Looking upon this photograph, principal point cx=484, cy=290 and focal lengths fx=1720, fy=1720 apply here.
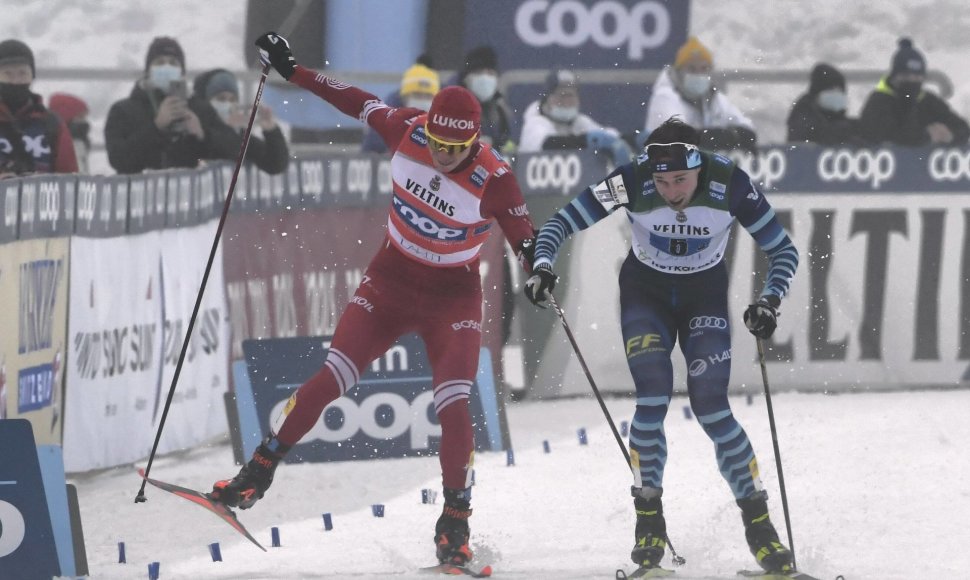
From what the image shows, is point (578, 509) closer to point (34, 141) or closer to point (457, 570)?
point (457, 570)

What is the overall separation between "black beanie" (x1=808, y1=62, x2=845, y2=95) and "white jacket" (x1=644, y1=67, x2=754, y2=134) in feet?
3.59

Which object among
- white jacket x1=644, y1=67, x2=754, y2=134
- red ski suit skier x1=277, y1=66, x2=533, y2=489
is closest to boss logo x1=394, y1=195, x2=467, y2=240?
red ski suit skier x1=277, y1=66, x2=533, y2=489

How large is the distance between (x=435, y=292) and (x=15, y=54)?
4112 mm

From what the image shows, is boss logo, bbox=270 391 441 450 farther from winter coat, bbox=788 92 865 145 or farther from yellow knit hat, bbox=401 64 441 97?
winter coat, bbox=788 92 865 145

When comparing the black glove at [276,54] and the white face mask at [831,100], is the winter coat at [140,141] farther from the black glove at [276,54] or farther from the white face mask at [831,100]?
the white face mask at [831,100]

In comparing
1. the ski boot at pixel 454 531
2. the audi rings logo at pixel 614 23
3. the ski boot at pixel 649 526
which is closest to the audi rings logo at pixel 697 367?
the ski boot at pixel 649 526

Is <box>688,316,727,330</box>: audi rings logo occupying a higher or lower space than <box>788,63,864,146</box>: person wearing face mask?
lower

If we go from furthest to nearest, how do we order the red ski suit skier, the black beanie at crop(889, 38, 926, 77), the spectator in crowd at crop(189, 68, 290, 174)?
the black beanie at crop(889, 38, 926, 77), the spectator in crowd at crop(189, 68, 290, 174), the red ski suit skier

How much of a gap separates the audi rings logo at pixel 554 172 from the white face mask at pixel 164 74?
102 inches

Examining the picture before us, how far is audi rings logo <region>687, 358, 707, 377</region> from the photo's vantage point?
22.8ft

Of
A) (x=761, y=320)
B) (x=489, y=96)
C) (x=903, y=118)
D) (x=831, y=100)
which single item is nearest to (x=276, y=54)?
(x=761, y=320)

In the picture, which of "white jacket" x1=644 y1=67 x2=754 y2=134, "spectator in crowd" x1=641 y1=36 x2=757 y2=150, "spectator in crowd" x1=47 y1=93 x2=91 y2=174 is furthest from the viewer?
"spectator in crowd" x1=47 y1=93 x2=91 y2=174

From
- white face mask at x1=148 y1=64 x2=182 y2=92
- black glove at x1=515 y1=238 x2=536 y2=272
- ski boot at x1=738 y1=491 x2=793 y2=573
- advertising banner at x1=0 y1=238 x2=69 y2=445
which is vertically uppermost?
white face mask at x1=148 y1=64 x2=182 y2=92

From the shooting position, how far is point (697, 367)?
6.96 meters
